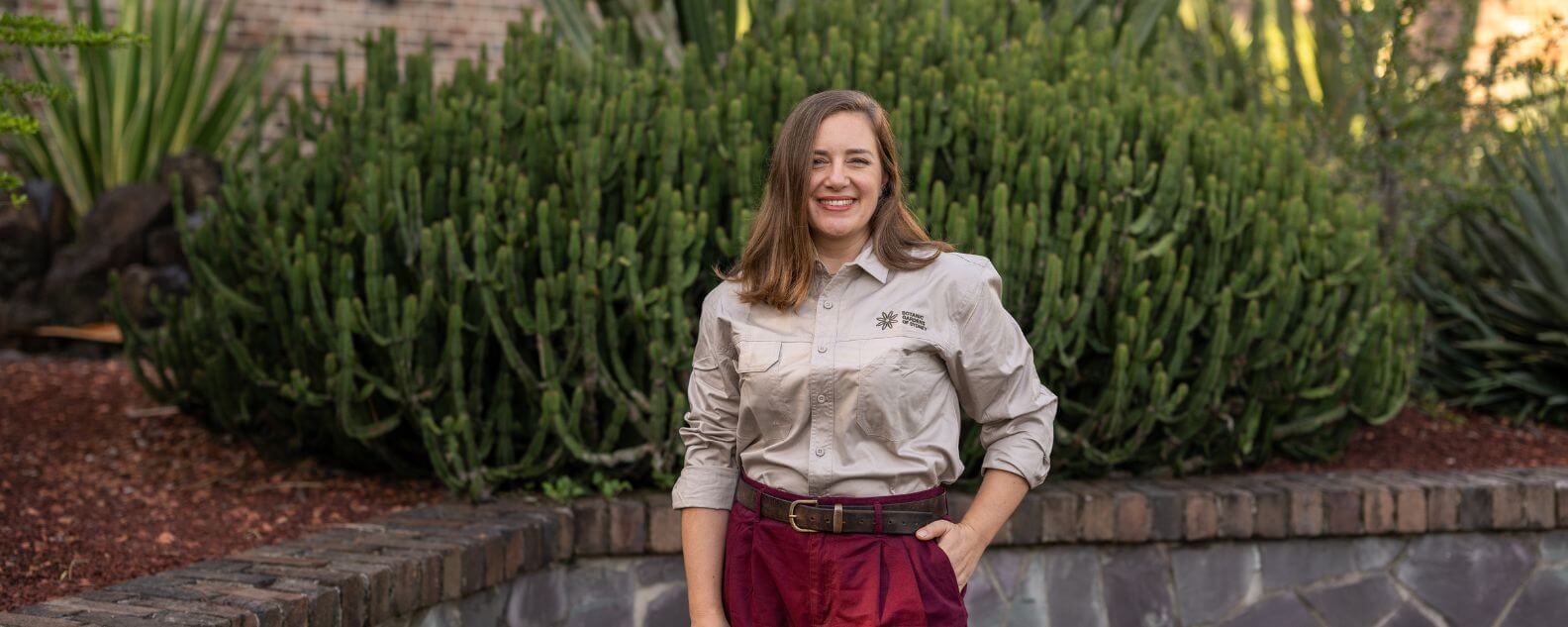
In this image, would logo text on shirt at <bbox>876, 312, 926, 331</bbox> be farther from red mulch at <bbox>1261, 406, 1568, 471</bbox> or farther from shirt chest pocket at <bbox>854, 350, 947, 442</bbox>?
red mulch at <bbox>1261, 406, 1568, 471</bbox>

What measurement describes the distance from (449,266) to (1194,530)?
93.6 inches

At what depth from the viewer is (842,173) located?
2.51m

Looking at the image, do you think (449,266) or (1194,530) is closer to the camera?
(449,266)

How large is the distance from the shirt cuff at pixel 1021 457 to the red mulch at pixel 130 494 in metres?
2.41

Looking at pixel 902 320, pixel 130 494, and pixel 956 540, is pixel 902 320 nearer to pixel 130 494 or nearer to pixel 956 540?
pixel 956 540

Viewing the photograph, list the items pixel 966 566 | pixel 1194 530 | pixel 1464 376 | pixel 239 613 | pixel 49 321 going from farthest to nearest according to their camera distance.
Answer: pixel 49 321, pixel 1464 376, pixel 1194 530, pixel 239 613, pixel 966 566

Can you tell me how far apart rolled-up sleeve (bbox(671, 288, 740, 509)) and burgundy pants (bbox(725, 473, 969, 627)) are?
111 mm

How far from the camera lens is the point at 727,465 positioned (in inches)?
106

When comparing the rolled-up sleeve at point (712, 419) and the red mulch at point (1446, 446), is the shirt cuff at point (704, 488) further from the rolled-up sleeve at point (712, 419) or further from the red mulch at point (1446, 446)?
the red mulch at point (1446, 446)

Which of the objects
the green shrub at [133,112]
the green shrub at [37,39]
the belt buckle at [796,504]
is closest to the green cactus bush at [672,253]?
the green shrub at [37,39]

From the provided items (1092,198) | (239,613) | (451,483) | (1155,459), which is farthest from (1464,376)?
(239,613)

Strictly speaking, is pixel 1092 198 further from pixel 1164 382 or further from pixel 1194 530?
pixel 1194 530

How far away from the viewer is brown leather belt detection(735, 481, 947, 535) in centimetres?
249

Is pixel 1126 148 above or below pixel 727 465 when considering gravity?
above
